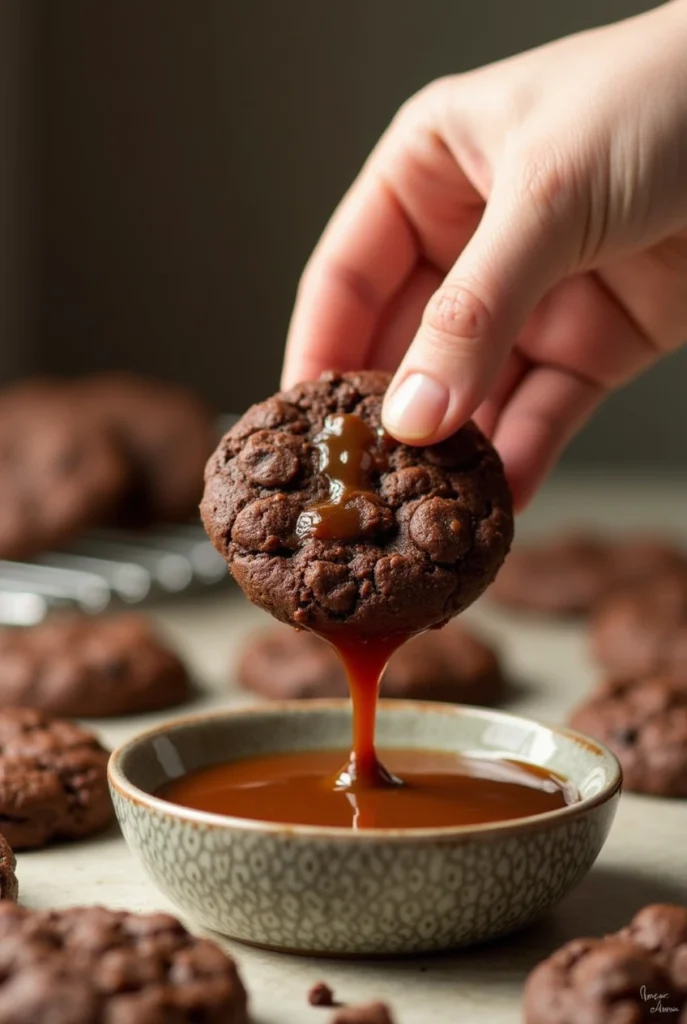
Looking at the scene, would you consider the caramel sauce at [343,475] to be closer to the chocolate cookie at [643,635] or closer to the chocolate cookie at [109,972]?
the chocolate cookie at [109,972]

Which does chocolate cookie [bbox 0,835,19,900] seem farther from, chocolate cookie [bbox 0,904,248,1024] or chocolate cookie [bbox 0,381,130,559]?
chocolate cookie [bbox 0,381,130,559]

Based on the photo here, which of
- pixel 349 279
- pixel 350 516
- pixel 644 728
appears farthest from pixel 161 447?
pixel 350 516

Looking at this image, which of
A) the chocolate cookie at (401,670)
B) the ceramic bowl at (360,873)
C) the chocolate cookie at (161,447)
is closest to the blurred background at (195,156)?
the chocolate cookie at (161,447)

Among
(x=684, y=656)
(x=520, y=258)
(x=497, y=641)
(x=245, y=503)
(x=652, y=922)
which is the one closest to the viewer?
(x=652, y=922)

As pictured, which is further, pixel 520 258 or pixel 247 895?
pixel 520 258

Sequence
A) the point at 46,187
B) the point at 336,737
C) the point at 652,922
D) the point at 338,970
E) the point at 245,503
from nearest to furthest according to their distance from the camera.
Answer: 1. the point at 652,922
2. the point at 338,970
3. the point at 245,503
4. the point at 336,737
5. the point at 46,187

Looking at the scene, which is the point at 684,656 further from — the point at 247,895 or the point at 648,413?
the point at 648,413

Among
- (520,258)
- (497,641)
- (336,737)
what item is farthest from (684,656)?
(520,258)
